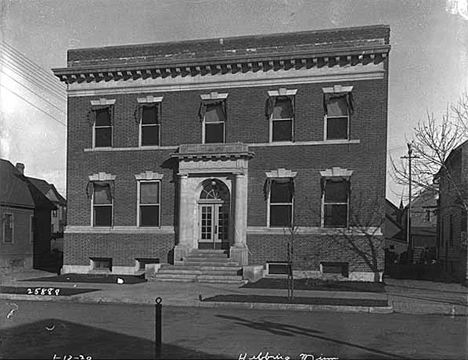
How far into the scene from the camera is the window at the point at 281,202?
22359 mm

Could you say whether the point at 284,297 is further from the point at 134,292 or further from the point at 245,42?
the point at 245,42

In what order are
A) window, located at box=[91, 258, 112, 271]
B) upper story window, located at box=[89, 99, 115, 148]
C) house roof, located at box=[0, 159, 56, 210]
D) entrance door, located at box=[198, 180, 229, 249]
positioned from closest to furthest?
entrance door, located at box=[198, 180, 229, 249] < upper story window, located at box=[89, 99, 115, 148] < window, located at box=[91, 258, 112, 271] < house roof, located at box=[0, 159, 56, 210]

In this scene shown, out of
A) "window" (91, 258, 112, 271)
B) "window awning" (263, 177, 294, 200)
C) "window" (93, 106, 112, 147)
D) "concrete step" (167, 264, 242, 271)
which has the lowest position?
"window" (91, 258, 112, 271)

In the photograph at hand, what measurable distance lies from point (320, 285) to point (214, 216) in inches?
221

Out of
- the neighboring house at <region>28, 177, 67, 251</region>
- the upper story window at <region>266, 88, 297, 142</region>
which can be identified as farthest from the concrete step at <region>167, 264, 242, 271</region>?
the neighboring house at <region>28, 177, 67, 251</region>

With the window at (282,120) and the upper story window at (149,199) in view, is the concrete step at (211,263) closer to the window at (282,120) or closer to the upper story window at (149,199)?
the upper story window at (149,199)

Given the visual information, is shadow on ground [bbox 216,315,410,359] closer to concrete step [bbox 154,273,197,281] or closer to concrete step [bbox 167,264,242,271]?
concrete step [bbox 154,273,197,281]

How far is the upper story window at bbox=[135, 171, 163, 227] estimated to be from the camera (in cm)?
2375

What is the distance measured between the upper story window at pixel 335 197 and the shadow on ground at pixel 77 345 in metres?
12.6

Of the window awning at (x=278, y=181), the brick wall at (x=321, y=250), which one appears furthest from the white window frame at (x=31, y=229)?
the window awning at (x=278, y=181)

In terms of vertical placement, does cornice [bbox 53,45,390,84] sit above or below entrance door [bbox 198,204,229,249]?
above

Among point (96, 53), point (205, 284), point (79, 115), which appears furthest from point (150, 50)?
point (205, 284)

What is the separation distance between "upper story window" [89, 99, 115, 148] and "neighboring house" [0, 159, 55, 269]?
592 centimetres

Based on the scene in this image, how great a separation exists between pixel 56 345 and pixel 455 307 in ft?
31.0
